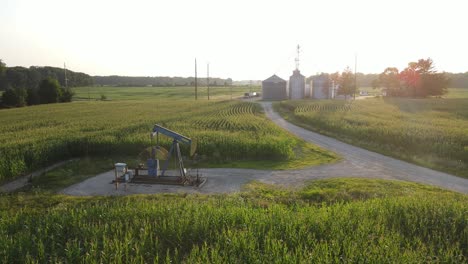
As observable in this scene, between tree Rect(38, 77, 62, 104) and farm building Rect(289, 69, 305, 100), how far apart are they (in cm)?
4528

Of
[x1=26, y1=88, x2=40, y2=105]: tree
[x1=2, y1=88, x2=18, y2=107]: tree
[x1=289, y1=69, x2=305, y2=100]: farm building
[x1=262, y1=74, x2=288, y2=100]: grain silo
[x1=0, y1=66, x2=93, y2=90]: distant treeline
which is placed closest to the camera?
[x1=2, y1=88, x2=18, y2=107]: tree

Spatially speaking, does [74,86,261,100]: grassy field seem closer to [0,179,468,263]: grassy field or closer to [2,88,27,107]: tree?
[2,88,27,107]: tree

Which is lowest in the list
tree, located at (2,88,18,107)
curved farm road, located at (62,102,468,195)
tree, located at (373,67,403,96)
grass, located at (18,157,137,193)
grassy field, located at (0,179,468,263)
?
curved farm road, located at (62,102,468,195)

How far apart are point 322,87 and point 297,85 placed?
5.31m

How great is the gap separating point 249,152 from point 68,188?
30.5 feet

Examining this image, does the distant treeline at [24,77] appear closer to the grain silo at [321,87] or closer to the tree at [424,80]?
the grain silo at [321,87]

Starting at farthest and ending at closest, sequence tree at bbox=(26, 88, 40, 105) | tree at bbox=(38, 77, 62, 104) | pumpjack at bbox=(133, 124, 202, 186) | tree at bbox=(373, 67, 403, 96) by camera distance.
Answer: tree at bbox=(373, 67, 403, 96) < tree at bbox=(38, 77, 62, 104) < tree at bbox=(26, 88, 40, 105) < pumpjack at bbox=(133, 124, 202, 186)

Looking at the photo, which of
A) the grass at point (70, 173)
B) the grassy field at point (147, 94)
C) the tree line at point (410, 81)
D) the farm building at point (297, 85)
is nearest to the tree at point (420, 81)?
the tree line at point (410, 81)

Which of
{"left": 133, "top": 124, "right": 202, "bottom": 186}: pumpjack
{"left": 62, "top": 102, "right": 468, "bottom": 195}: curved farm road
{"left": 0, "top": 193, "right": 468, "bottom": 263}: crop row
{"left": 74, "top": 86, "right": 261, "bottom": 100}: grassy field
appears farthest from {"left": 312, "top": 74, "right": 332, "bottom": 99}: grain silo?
{"left": 0, "top": 193, "right": 468, "bottom": 263}: crop row

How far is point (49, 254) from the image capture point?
698 cm

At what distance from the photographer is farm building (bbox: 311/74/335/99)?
68375mm

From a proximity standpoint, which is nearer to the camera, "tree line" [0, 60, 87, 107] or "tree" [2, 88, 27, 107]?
"tree" [2, 88, 27, 107]

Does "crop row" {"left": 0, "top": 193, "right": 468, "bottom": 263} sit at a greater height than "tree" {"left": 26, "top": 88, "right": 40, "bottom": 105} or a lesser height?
lesser

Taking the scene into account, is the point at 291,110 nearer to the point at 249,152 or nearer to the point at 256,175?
the point at 249,152
